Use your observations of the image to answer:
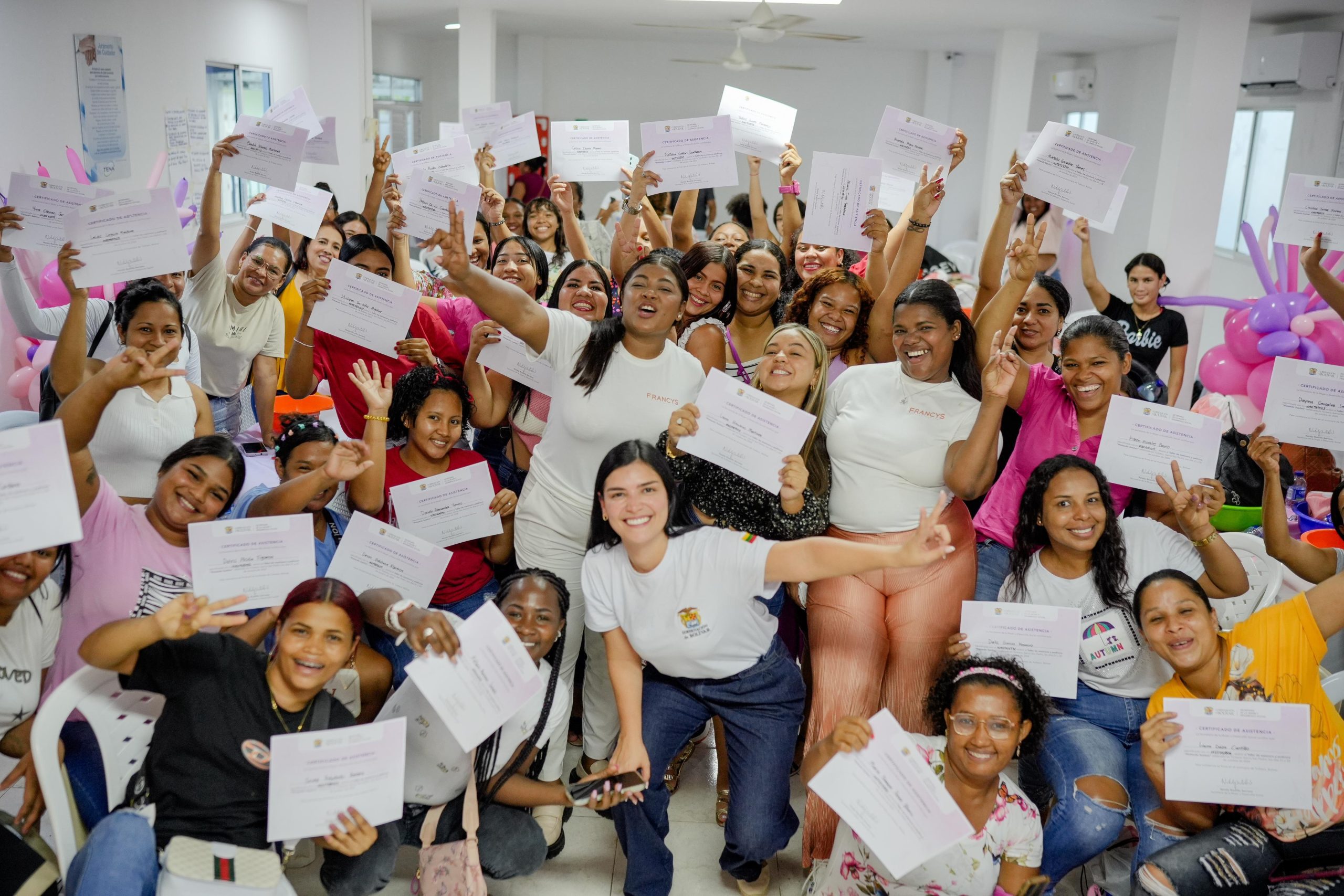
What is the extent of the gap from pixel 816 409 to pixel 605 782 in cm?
114

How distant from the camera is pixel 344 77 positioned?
6.87 m

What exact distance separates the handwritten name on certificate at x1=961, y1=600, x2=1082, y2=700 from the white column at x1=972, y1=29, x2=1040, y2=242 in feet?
25.3

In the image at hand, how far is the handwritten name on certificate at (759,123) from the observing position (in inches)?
169

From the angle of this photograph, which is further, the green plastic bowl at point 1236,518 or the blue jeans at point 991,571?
the green plastic bowl at point 1236,518

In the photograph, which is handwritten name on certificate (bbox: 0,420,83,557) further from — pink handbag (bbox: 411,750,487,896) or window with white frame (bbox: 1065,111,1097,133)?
window with white frame (bbox: 1065,111,1097,133)

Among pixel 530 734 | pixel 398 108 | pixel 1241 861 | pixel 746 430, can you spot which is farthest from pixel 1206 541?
pixel 398 108

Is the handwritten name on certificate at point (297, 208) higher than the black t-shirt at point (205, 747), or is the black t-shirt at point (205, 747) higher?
the handwritten name on certificate at point (297, 208)

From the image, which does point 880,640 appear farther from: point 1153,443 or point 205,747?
point 205,747

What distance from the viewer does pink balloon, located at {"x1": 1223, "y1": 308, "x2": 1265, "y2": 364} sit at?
5230mm

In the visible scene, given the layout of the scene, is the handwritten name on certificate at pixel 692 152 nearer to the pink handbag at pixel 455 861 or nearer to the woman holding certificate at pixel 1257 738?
the woman holding certificate at pixel 1257 738

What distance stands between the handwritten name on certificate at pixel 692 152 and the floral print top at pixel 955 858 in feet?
7.53

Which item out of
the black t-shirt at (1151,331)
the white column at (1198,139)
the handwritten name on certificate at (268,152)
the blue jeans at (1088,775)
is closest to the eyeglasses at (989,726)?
the blue jeans at (1088,775)

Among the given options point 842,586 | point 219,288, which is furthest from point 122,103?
point 842,586

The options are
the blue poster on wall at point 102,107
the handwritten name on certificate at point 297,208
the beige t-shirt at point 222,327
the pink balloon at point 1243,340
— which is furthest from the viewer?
the blue poster on wall at point 102,107
